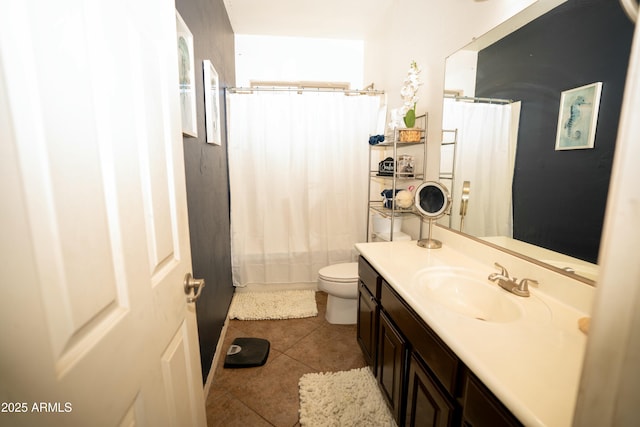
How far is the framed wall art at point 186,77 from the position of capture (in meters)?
1.20

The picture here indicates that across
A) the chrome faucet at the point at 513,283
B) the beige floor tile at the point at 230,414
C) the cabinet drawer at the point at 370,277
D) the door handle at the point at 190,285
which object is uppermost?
the door handle at the point at 190,285

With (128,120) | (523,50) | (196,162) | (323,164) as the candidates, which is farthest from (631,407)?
(323,164)

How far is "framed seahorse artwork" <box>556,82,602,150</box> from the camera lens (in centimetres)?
86

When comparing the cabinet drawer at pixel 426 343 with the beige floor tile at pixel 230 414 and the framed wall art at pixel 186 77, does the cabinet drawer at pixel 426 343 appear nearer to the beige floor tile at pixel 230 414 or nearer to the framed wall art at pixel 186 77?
the beige floor tile at pixel 230 414

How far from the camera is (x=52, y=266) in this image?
359 millimetres

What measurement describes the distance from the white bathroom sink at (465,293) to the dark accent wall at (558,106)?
26cm

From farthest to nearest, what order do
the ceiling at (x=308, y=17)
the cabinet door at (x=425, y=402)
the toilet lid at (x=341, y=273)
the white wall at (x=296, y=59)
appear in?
the white wall at (x=296, y=59) → the ceiling at (x=308, y=17) → the toilet lid at (x=341, y=273) → the cabinet door at (x=425, y=402)

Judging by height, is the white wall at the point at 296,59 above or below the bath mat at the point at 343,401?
above

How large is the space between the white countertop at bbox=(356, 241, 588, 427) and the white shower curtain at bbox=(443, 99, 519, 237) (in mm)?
346

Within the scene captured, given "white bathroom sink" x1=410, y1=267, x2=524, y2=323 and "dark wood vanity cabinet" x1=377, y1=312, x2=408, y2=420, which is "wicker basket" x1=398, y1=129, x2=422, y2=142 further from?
"dark wood vanity cabinet" x1=377, y1=312, x2=408, y2=420

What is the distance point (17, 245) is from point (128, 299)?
0.25 m

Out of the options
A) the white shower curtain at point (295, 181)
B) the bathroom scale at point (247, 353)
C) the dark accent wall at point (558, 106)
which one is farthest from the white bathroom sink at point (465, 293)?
the white shower curtain at point (295, 181)

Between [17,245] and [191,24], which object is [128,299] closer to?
[17,245]

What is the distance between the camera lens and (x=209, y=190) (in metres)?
1.82
